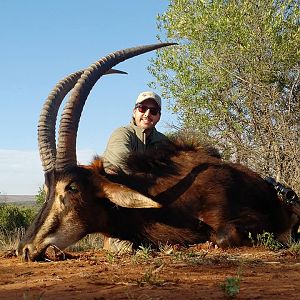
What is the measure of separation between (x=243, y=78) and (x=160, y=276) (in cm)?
1205

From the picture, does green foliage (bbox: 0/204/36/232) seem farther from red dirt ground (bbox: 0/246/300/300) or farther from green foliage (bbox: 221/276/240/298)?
green foliage (bbox: 221/276/240/298)

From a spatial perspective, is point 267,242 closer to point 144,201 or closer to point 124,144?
point 144,201

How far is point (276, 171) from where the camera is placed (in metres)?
13.5

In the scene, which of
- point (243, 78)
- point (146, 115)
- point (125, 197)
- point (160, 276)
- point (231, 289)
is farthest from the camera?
point (243, 78)

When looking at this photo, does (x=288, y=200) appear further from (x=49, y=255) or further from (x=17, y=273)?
(x=17, y=273)

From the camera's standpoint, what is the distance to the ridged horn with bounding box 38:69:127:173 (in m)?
6.30

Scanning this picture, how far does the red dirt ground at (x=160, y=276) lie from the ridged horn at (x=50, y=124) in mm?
1207

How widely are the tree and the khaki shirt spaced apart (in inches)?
259

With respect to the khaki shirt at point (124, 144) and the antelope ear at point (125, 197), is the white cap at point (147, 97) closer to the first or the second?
the khaki shirt at point (124, 144)

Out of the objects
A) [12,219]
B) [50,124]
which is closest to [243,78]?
[12,219]


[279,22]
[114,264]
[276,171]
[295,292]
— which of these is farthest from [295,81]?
[295,292]

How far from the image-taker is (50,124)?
6637 millimetres

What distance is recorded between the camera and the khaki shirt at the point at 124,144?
6.50 m

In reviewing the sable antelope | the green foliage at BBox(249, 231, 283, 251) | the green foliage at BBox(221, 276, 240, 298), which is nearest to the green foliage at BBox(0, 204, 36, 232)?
the sable antelope
